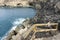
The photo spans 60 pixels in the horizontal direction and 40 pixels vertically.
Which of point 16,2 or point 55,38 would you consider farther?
point 16,2

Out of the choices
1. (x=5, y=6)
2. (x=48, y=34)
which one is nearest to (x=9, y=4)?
(x=5, y=6)

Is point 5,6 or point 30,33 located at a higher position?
point 30,33

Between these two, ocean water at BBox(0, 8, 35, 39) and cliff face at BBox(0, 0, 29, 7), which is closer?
ocean water at BBox(0, 8, 35, 39)

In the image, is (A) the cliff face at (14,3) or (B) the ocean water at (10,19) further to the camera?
(A) the cliff face at (14,3)

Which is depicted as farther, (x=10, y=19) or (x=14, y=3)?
(x=14, y=3)

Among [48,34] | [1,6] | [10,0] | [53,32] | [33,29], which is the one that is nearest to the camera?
[33,29]

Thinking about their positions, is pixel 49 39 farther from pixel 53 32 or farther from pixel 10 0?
pixel 10 0

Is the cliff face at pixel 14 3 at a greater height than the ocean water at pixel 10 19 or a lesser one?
lesser

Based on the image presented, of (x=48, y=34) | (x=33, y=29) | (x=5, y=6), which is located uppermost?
(x=33, y=29)

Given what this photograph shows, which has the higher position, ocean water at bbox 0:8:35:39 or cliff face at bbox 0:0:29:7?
ocean water at bbox 0:8:35:39

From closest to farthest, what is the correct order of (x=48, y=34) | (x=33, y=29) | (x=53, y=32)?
(x=33, y=29), (x=53, y=32), (x=48, y=34)

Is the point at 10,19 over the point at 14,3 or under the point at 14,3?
over
